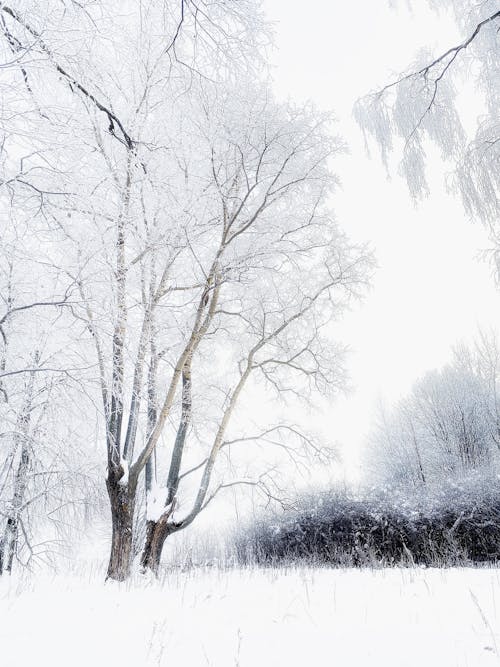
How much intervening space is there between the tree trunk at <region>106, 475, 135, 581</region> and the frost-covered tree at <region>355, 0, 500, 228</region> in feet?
18.6

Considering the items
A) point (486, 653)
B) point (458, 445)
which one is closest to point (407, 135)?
point (486, 653)

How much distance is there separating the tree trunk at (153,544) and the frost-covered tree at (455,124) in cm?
611

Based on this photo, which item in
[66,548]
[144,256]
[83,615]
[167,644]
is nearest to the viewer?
[167,644]

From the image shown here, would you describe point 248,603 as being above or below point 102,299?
below

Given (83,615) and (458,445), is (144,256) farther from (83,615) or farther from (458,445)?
(458,445)

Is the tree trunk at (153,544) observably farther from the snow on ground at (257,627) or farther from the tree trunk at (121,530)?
the snow on ground at (257,627)

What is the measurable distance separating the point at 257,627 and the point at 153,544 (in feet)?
13.0

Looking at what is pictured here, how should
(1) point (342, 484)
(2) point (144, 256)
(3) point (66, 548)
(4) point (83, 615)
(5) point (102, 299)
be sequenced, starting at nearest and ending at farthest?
(4) point (83, 615) → (5) point (102, 299) → (2) point (144, 256) → (3) point (66, 548) → (1) point (342, 484)

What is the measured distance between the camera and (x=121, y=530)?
5141 mm

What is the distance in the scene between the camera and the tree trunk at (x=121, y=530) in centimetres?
496

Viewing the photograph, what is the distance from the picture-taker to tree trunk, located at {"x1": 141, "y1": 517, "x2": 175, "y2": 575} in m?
5.66

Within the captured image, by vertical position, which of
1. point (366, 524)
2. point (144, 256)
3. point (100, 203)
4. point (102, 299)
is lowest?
point (366, 524)

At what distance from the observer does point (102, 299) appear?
13.9 feet

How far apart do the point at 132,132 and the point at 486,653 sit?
6.89 m
